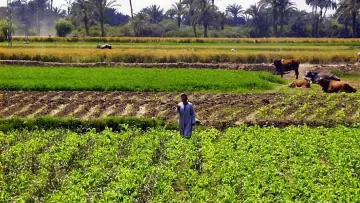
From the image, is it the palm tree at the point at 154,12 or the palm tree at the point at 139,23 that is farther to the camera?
the palm tree at the point at 154,12

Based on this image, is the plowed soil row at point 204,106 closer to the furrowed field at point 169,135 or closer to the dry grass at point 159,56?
the furrowed field at point 169,135

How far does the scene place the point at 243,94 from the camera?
83.6 feet

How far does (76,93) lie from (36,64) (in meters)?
11.9

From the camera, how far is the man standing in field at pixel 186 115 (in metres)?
15.5

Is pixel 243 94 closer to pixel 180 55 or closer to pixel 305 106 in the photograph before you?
pixel 305 106

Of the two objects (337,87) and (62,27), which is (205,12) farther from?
(337,87)

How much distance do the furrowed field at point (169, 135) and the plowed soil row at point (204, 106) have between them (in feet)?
0.16

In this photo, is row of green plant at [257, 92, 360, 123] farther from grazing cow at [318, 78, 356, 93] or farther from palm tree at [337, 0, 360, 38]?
palm tree at [337, 0, 360, 38]

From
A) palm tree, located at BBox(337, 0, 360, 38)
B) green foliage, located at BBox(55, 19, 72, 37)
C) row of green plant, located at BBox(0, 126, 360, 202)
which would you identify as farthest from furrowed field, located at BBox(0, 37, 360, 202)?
green foliage, located at BBox(55, 19, 72, 37)

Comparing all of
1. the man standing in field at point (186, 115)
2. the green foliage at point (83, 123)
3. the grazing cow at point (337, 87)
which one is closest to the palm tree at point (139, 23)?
the grazing cow at point (337, 87)

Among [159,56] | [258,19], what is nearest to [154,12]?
[258,19]

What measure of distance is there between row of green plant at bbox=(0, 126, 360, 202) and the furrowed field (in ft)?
0.10

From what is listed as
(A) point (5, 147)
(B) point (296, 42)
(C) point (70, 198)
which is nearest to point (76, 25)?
(B) point (296, 42)

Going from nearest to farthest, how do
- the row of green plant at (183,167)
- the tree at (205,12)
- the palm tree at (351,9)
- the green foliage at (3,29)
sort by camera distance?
1. the row of green plant at (183,167)
2. the green foliage at (3,29)
3. the palm tree at (351,9)
4. the tree at (205,12)
